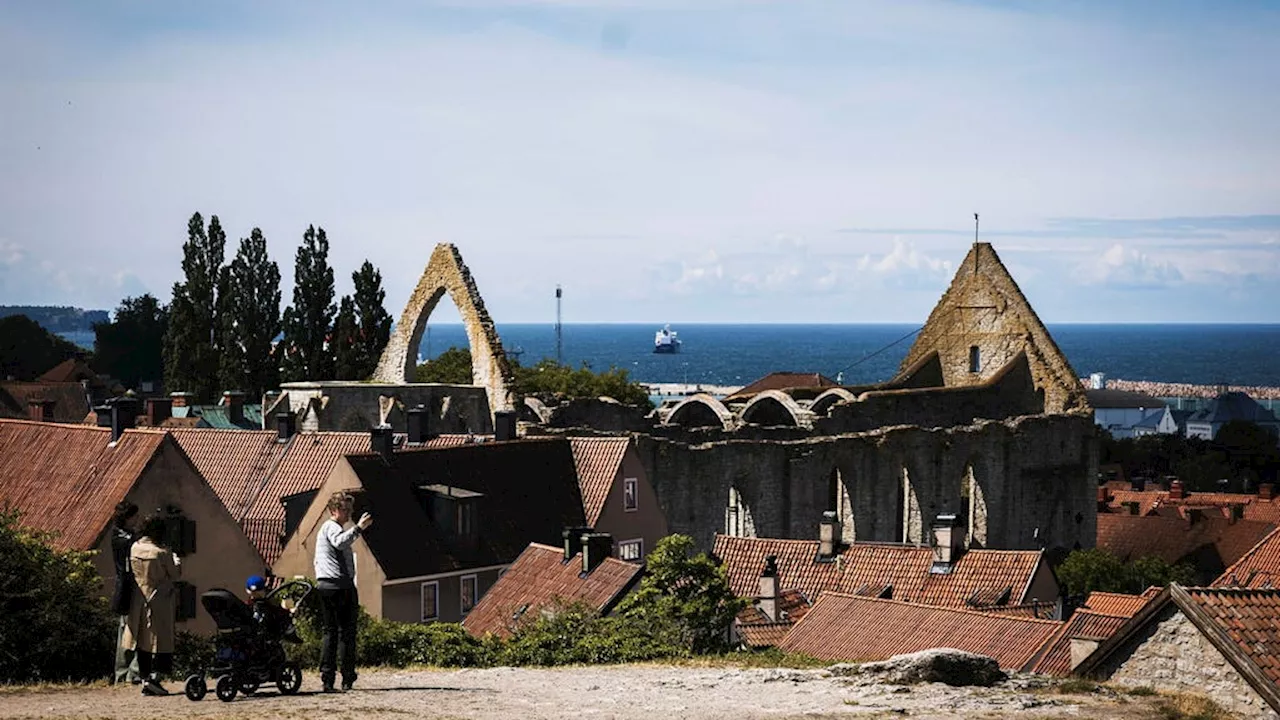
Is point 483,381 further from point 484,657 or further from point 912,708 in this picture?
point 912,708

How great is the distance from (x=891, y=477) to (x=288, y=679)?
33.3 meters

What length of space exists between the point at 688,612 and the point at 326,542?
9.01 m

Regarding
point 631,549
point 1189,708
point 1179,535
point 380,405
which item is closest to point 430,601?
point 631,549

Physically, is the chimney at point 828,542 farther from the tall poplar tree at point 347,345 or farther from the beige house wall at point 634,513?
the tall poplar tree at point 347,345

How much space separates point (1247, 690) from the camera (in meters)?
18.9

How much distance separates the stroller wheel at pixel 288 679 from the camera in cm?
1656

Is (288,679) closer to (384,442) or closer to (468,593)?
(468,593)

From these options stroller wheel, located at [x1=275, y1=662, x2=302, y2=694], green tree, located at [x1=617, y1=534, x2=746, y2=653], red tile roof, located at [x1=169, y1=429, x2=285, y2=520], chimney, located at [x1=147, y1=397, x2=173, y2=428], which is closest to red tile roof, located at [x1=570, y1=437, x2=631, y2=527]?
red tile roof, located at [x1=169, y1=429, x2=285, y2=520]

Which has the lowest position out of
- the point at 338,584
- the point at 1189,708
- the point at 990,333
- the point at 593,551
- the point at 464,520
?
the point at 1189,708

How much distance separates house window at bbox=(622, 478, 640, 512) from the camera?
38781 millimetres

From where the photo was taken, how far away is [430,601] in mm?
33781

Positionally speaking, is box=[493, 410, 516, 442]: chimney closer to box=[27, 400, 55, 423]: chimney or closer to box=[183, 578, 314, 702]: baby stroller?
box=[27, 400, 55, 423]: chimney

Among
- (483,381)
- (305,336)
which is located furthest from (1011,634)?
(305,336)

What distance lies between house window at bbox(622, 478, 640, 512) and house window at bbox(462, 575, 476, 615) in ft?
16.2
